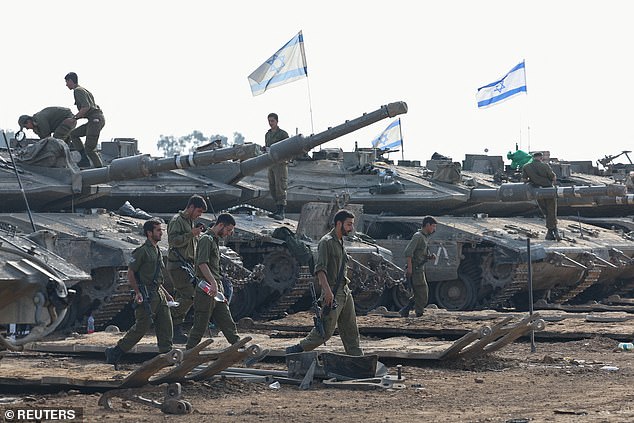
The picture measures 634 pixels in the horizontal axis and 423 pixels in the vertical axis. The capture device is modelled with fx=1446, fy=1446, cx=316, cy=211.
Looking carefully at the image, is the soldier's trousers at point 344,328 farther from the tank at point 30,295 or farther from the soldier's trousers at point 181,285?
the tank at point 30,295

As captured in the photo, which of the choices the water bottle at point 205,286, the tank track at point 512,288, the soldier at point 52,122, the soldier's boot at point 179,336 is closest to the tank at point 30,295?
the water bottle at point 205,286

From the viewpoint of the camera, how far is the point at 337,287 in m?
13.6

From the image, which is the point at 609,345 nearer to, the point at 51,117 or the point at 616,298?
the point at 51,117

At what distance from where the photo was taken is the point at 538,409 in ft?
36.9

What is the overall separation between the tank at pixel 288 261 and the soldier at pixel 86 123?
2437 mm

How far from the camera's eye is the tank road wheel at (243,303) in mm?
21953

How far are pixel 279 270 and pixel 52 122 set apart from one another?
418cm

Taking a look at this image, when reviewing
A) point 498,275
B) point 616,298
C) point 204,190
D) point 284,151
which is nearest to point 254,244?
point 204,190

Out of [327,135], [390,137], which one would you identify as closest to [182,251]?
[327,135]

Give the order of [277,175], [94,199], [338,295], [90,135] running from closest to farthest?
[338,295] < [90,135] < [94,199] < [277,175]

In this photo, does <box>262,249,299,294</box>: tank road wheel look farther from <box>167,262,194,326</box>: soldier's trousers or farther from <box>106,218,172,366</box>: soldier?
<box>106,218,172,366</box>: soldier

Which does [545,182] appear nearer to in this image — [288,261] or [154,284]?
[288,261]

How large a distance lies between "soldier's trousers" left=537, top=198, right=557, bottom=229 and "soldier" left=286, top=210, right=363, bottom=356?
1279cm

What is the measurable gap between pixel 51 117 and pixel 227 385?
30.5ft
